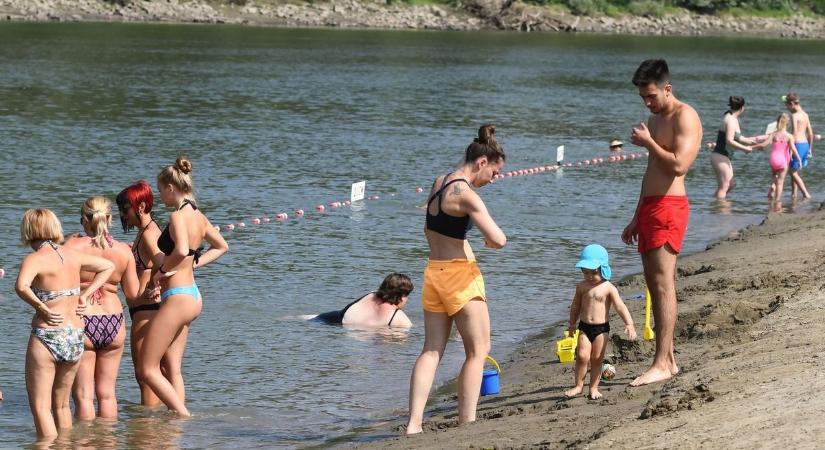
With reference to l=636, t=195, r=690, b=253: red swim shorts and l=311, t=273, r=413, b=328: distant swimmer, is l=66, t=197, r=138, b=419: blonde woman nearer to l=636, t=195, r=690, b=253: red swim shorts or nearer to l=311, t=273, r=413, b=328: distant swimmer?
l=636, t=195, r=690, b=253: red swim shorts

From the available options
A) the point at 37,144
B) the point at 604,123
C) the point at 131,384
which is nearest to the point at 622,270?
the point at 131,384

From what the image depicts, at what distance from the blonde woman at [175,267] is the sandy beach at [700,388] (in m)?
1.48

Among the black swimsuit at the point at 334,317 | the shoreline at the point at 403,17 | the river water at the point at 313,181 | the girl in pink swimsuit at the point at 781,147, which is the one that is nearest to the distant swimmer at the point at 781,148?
the girl in pink swimsuit at the point at 781,147

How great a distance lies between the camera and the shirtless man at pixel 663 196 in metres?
8.68

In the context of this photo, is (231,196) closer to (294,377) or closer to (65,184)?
(65,184)

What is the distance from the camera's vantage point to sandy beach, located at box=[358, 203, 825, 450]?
683 cm

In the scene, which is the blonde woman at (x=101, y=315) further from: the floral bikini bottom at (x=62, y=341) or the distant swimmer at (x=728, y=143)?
the distant swimmer at (x=728, y=143)

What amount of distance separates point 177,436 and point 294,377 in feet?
6.56

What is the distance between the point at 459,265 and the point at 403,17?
8138cm

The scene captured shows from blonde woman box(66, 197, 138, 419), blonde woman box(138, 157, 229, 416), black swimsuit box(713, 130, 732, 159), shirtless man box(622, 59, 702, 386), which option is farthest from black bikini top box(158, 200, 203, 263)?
black swimsuit box(713, 130, 732, 159)

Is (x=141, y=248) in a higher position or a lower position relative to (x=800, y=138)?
higher

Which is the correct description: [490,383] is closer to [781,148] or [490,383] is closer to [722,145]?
[722,145]

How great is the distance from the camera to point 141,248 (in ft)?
30.3

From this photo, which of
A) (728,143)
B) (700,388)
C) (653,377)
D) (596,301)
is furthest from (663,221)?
(728,143)
